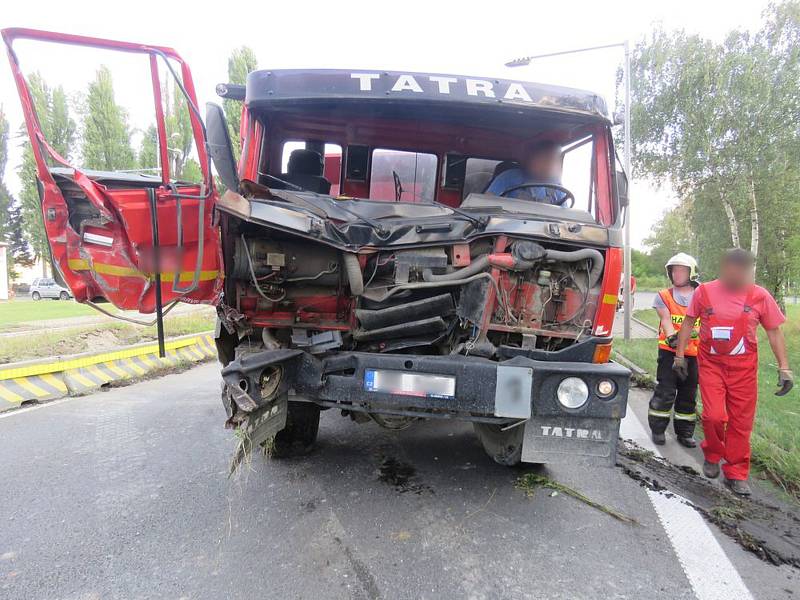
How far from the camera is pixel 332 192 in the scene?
158 inches

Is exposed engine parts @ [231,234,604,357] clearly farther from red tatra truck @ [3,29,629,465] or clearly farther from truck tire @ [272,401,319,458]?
truck tire @ [272,401,319,458]

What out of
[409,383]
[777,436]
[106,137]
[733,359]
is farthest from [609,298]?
[106,137]

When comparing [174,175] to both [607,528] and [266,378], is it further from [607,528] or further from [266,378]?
[607,528]

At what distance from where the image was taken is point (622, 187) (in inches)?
133

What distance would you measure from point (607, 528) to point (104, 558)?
9.24 ft

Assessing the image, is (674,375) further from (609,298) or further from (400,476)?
(400,476)

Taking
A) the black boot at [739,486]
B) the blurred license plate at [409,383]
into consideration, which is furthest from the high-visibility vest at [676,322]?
the blurred license plate at [409,383]

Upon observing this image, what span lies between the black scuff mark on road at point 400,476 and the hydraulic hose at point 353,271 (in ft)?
4.97

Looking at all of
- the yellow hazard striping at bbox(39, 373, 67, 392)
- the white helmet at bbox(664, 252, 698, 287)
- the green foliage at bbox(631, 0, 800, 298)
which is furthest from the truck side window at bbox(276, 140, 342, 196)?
the green foliage at bbox(631, 0, 800, 298)

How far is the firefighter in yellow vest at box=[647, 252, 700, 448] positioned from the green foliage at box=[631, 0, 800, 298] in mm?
13977

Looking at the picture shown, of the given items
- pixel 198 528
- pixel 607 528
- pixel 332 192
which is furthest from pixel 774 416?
pixel 198 528

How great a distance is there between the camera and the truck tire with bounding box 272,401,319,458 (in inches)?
143

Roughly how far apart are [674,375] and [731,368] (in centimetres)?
78

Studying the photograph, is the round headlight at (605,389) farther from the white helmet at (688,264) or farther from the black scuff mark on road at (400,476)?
the white helmet at (688,264)
